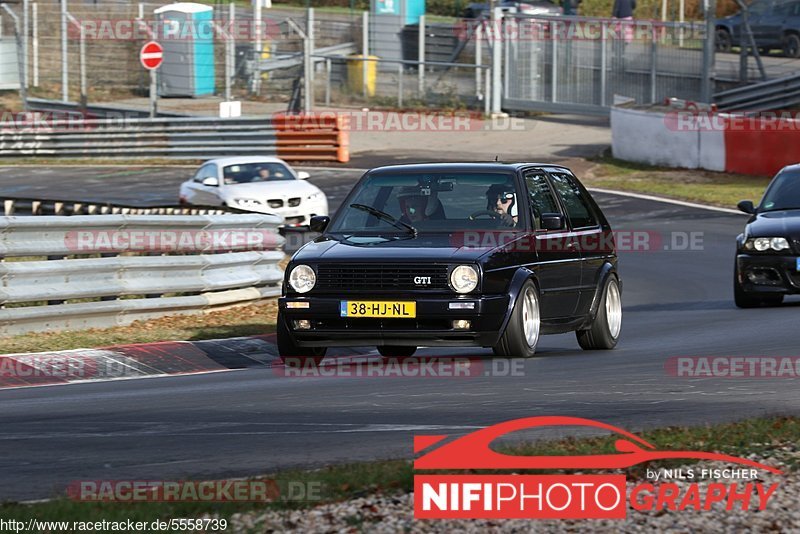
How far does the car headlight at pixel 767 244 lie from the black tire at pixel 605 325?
3458mm

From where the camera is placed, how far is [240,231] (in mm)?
16047

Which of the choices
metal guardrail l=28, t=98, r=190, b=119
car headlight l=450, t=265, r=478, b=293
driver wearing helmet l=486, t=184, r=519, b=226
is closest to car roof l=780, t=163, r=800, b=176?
driver wearing helmet l=486, t=184, r=519, b=226

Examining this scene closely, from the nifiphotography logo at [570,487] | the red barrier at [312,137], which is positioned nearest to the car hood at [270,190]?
the red barrier at [312,137]

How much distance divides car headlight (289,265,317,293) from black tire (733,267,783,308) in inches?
269

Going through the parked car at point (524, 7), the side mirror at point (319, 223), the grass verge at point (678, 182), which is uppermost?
the parked car at point (524, 7)

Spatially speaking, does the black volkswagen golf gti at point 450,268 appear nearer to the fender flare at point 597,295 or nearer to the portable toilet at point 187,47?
the fender flare at point 597,295

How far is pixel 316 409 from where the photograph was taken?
28.3 ft

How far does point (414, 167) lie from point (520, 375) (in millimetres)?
2267

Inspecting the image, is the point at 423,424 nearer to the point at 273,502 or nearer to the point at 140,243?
the point at 273,502

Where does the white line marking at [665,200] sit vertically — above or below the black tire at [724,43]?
below

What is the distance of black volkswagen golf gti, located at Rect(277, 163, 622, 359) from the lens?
1048 centimetres

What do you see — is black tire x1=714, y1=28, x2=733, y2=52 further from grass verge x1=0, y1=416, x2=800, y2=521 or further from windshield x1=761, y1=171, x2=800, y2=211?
grass verge x1=0, y1=416, x2=800, y2=521

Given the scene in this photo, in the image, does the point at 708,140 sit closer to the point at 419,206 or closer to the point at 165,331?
the point at 165,331

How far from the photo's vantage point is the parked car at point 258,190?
82.4 ft
